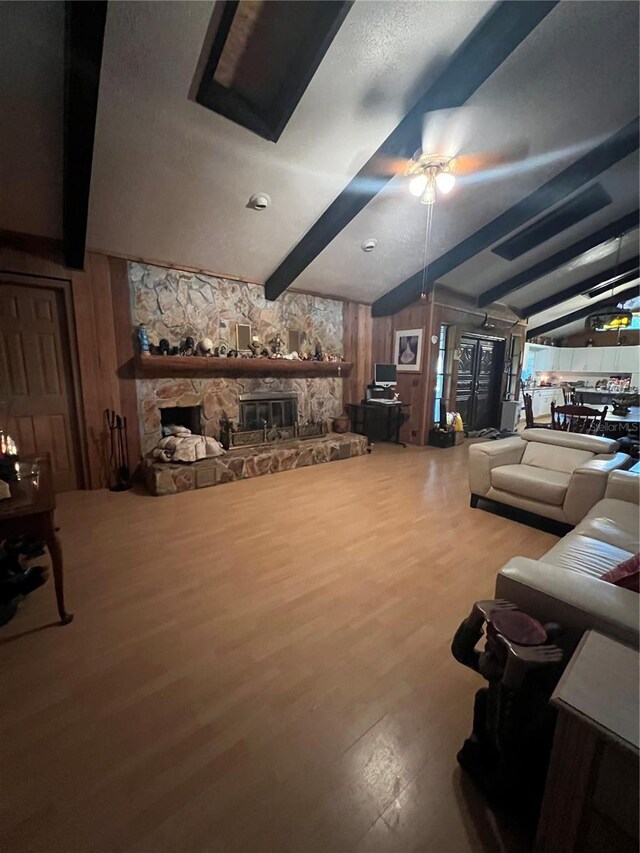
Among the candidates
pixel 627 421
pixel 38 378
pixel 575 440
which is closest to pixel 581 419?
pixel 627 421

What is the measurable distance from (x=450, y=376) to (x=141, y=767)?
20.3ft

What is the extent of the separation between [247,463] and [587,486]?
330 centimetres

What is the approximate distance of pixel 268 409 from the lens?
4934 millimetres

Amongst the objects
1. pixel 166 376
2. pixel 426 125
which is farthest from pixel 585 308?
pixel 166 376

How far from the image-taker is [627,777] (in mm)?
735

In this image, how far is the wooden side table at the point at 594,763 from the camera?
2.41 feet

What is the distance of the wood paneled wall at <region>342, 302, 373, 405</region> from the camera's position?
5812 millimetres

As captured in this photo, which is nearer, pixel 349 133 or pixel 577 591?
pixel 577 591

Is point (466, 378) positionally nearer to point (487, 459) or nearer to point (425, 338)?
point (425, 338)

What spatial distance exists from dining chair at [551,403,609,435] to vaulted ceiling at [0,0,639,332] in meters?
2.39

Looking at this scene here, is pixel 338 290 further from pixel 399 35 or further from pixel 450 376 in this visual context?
pixel 399 35

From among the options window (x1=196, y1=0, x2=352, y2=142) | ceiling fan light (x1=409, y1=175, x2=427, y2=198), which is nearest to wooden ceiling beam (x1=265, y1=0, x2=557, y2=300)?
ceiling fan light (x1=409, y1=175, x2=427, y2=198)

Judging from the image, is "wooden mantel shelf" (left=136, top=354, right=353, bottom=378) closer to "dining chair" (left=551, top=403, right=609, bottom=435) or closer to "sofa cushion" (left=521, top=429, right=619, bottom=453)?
"sofa cushion" (left=521, top=429, right=619, bottom=453)

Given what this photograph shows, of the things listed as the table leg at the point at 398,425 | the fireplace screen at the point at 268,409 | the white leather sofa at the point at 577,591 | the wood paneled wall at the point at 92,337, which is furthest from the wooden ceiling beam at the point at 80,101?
the table leg at the point at 398,425
